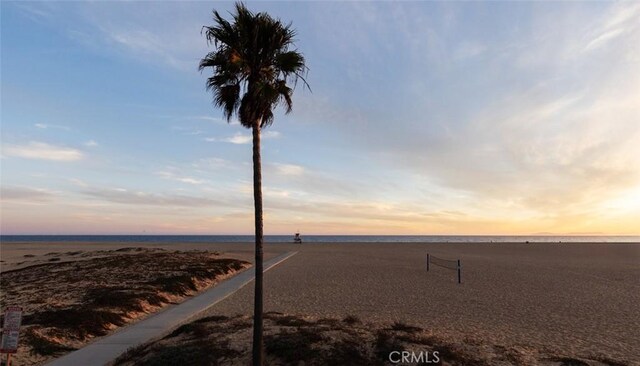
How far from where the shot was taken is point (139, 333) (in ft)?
46.6

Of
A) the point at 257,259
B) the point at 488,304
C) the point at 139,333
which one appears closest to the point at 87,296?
the point at 139,333

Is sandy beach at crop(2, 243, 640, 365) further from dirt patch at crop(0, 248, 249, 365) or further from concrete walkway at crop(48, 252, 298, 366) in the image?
dirt patch at crop(0, 248, 249, 365)

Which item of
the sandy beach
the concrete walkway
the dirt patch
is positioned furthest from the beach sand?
the dirt patch

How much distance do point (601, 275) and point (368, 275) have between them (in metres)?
17.8

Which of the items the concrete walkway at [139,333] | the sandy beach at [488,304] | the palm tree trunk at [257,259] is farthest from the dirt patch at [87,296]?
the palm tree trunk at [257,259]

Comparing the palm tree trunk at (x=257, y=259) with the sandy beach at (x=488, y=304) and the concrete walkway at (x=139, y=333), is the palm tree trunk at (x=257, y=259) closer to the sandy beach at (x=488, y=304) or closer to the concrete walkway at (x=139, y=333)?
the concrete walkway at (x=139, y=333)

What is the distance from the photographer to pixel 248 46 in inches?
375

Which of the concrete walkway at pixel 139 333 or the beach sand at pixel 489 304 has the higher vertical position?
the beach sand at pixel 489 304

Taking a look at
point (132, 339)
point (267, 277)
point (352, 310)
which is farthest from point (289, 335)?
point (267, 277)

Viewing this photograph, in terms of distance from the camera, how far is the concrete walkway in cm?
1143

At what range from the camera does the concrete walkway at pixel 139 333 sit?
11.4 meters

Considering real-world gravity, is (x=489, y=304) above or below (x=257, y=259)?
below

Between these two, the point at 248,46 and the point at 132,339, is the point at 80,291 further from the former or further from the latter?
the point at 248,46

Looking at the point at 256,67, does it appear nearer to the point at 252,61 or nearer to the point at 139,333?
the point at 252,61
